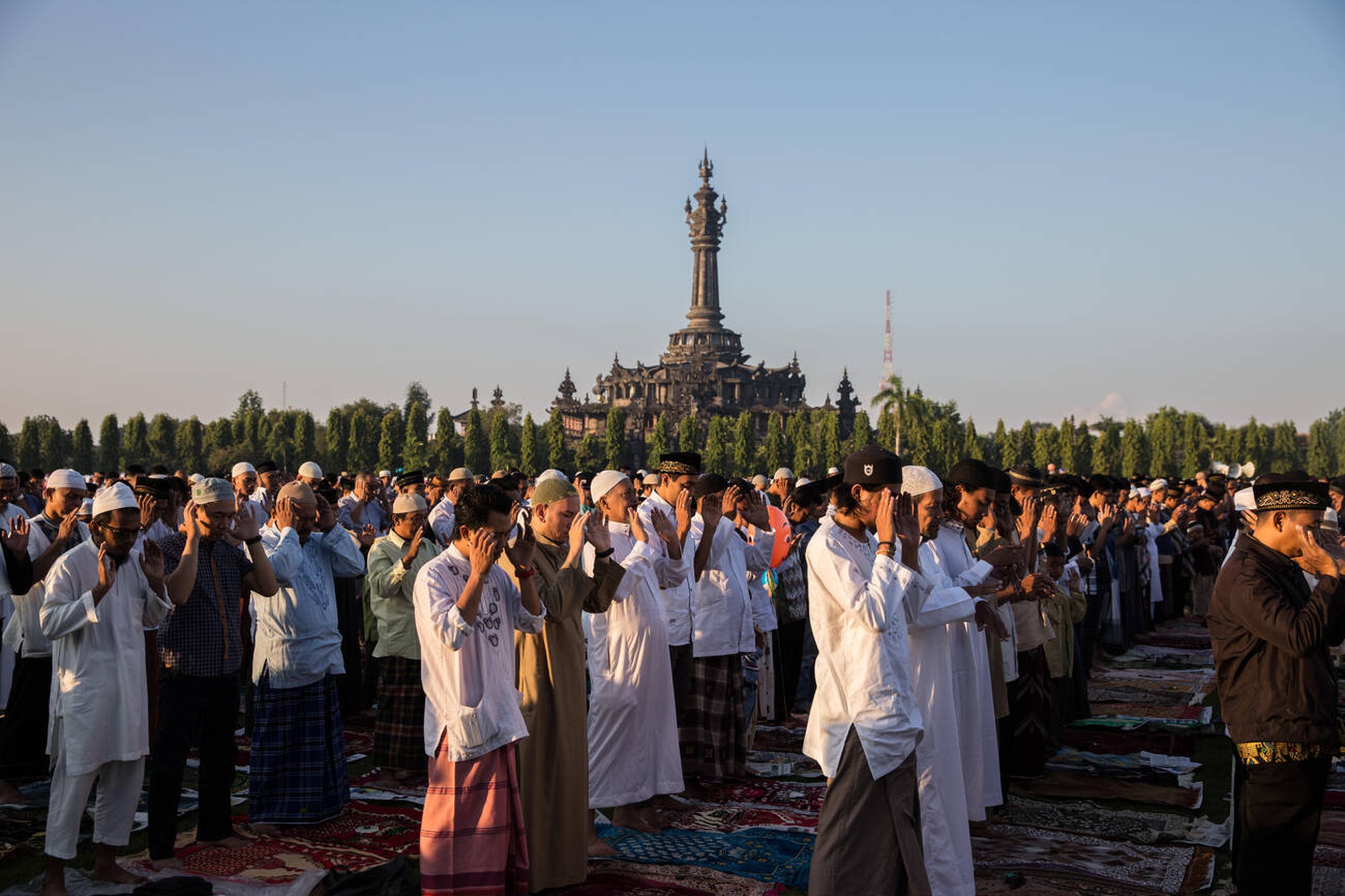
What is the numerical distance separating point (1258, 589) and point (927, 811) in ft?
5.30

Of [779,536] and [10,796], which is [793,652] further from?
[10,796]

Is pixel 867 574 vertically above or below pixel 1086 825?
above

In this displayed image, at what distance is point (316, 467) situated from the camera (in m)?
12.5

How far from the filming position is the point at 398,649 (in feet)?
24.5

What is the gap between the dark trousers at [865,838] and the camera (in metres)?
4.45

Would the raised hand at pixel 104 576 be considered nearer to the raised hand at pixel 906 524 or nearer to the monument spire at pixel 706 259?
the raised hand at pixel 906 524

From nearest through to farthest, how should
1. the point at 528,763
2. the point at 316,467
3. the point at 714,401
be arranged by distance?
the point at 528,763 → the point at 316,467 → the point at 714,401

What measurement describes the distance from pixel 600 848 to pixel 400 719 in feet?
6.54

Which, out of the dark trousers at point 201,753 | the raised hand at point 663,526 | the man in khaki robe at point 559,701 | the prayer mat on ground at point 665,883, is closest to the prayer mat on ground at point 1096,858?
the prayer mat on ground at point 665,883

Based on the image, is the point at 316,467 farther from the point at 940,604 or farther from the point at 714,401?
the point at 714,401

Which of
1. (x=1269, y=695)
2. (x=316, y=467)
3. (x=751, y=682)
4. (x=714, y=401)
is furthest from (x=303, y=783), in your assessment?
(x=714, y=401)

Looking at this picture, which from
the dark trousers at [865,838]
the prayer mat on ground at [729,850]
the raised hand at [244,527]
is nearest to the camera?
the dark trousers at [865,838]

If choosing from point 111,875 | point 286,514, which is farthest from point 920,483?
point 111,875

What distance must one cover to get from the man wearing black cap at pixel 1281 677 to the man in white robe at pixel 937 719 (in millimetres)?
1022
